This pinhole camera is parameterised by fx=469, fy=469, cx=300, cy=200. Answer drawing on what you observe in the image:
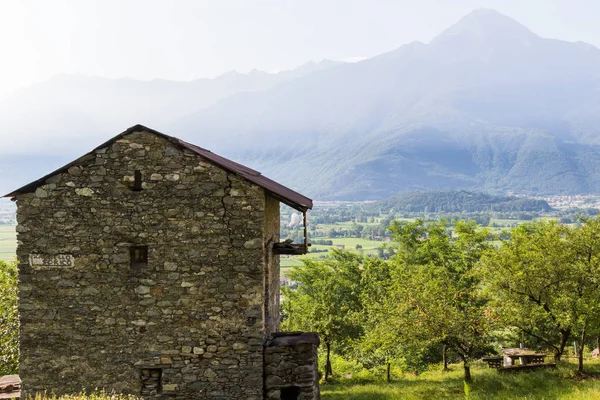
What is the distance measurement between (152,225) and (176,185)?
3.47ft

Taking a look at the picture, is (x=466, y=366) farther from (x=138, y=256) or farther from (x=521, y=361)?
(x=138, y=256)

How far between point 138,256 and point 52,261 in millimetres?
1907

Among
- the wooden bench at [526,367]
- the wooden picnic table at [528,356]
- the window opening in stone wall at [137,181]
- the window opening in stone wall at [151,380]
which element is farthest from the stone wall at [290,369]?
the wooden picnic table at [528,356]

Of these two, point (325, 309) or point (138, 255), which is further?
point (325, 309)

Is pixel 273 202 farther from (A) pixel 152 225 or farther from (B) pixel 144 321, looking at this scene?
(B) pixel 144 321

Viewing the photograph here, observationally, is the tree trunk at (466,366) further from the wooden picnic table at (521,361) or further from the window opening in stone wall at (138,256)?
the window opening in stone wall at (138,256)

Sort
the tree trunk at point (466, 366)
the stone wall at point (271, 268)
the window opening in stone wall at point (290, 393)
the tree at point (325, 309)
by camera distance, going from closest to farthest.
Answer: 1. the window opening in stone wall at point (290, 393)
2. the stone wall at point (271, 268)
3. the tree trunk at point (466, 366)
4. the tree at point (325, 309)

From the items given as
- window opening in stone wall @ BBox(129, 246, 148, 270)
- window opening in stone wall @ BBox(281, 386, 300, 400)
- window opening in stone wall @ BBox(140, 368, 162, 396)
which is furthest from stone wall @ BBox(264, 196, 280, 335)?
window opening in stone wall @ BBox(129, 246, 148, 270)

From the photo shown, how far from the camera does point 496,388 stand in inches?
662

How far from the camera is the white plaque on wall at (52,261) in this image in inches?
416

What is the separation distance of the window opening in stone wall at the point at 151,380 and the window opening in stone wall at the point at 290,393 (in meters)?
2.82

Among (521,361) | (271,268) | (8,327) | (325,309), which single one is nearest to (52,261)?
(271,268)

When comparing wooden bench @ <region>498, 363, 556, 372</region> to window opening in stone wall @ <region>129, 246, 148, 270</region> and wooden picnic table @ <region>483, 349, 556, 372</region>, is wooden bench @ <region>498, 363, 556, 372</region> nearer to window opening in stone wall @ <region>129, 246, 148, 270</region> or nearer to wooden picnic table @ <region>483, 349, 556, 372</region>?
wooden picnic table @ <region>483, 349, 556, 372</region>

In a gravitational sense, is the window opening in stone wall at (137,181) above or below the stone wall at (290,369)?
above
